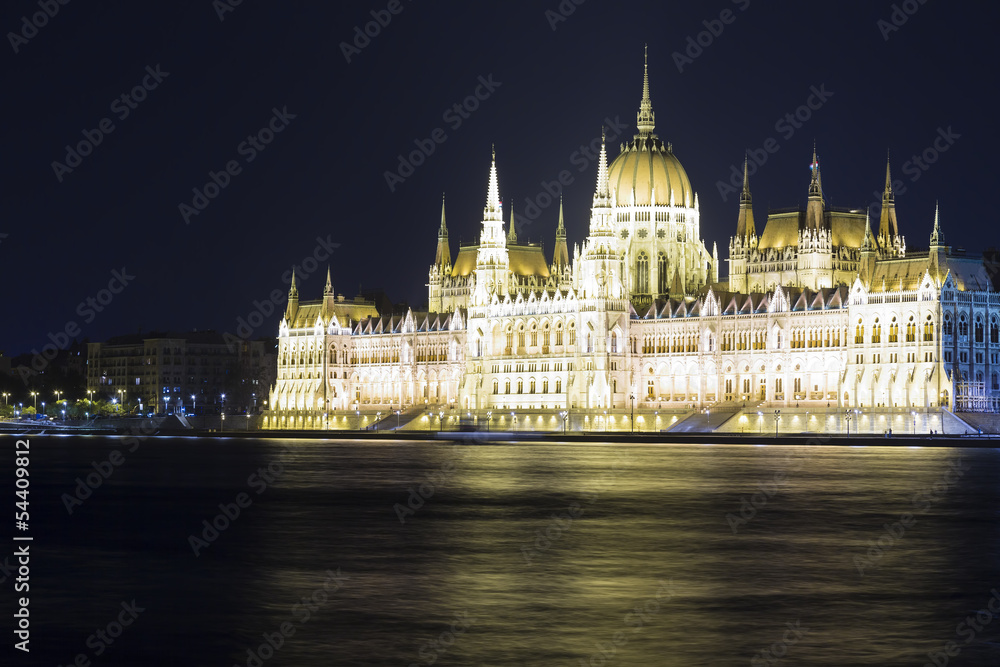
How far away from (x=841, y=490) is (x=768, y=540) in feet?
69.3

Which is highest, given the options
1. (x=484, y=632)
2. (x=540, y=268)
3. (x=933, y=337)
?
(x=540, y=268)

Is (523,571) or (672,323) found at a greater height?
(672,323)

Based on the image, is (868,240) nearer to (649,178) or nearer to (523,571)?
(649,178)

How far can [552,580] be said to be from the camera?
35969mm

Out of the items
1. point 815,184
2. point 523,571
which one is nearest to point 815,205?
point 815,184

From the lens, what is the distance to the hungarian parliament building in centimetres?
13250

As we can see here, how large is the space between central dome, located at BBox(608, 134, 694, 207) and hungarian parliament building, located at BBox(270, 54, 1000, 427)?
0.68 feet

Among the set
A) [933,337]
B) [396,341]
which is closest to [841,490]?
[933,337]

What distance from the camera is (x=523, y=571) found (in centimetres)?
3775

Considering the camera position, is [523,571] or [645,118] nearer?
[523,571]

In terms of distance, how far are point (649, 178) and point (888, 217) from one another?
26.5 m

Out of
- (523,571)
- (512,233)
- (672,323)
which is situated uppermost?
(512,233)

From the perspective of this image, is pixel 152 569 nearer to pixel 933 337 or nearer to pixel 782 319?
pixel 933 337

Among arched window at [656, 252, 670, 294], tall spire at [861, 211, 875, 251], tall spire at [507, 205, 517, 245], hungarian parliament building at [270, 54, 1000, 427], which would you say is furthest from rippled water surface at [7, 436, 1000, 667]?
tall spire at [507, 205, 517, 245]
